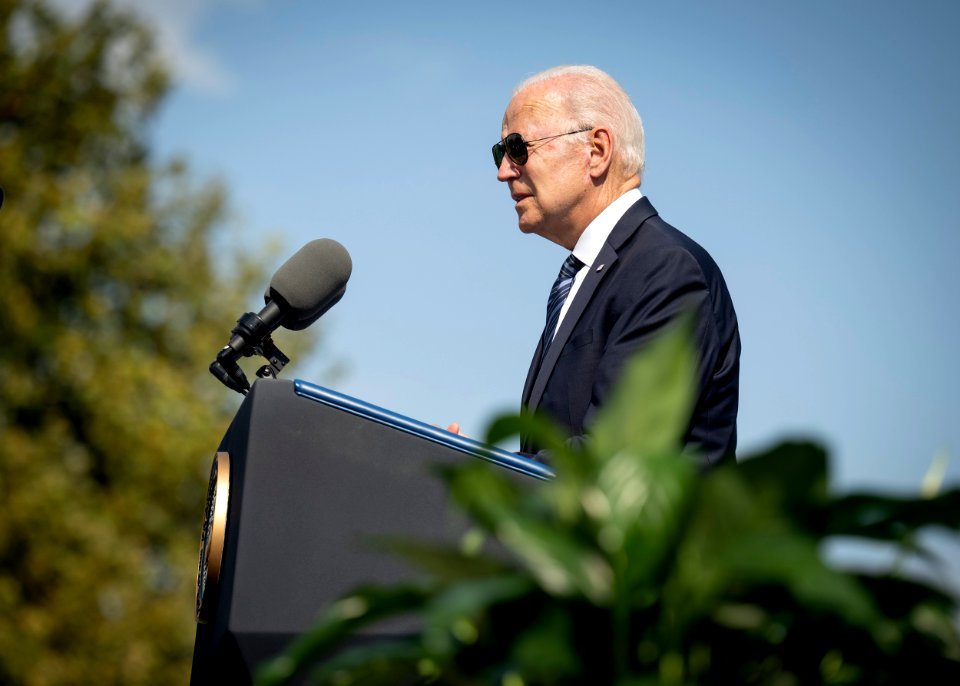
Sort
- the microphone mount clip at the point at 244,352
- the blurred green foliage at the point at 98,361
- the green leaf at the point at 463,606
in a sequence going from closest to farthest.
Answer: the green leaf at the point at 463,606
the microphone mount clip at the point at 244,352
the blurred green foliage at the point at 98,361

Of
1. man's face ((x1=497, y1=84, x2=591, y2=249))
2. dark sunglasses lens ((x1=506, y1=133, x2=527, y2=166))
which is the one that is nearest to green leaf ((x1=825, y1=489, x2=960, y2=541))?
man's face ((x1=497, y1=84, x2=591, y2=249))

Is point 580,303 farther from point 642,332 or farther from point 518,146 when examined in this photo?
point 518,146

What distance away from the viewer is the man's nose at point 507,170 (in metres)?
3.82

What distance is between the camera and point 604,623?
100 cm

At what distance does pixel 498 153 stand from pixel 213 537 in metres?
1.82

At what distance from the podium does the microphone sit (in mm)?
488

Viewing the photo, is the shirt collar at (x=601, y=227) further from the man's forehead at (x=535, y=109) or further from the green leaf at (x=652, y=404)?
the green leaf at (x=652, y=404)

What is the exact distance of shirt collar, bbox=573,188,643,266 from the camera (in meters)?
3.59

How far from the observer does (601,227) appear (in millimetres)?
3654

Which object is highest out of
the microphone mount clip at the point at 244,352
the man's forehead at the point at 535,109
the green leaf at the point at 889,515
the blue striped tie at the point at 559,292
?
the man's forehead at the point at 535,109

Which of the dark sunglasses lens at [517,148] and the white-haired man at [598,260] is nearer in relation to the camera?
the white-haired man at [598,260]

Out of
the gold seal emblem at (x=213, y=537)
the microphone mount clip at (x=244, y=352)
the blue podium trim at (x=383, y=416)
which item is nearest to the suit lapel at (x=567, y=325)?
the microphone mount clip at (x=244, y=352)

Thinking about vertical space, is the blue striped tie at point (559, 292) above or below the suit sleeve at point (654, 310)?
above

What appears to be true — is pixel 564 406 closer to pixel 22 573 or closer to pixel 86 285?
pixel 22 573
